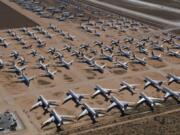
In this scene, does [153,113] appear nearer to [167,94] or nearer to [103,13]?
[167,94]

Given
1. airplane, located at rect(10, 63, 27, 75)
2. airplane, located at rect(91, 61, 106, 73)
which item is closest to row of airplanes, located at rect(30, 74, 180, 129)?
airplane, located at rect(91, 61, 106, 73)

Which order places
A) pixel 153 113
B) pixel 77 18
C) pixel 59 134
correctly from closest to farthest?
pixel 59 134, pixel 153 113, pixel 77 18

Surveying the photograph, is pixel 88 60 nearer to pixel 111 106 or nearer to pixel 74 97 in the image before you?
pixel 74 97

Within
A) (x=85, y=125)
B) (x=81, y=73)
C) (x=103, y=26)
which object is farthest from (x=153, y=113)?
(x=103, y=26)

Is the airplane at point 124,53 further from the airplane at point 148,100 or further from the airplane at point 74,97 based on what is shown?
the airplane at point 74,97

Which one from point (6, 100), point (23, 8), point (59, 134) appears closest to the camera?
point (59, 134)

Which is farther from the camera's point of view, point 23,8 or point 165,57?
point 23,8
